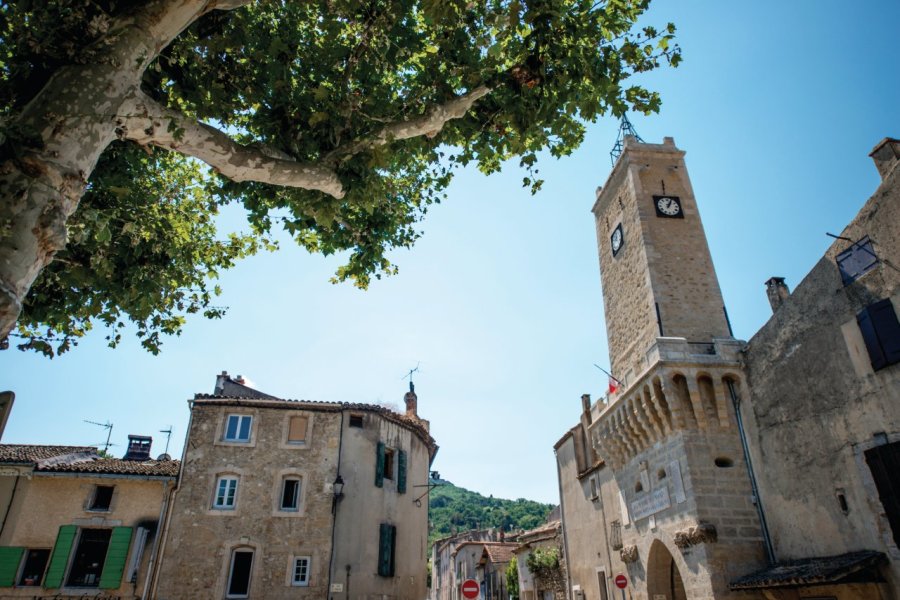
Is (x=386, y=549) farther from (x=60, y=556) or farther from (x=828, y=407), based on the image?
(x=828, y=407)

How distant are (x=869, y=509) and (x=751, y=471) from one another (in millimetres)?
3828

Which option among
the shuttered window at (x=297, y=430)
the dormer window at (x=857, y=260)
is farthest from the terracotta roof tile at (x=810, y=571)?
the shuttered window at (x=297, y=430)

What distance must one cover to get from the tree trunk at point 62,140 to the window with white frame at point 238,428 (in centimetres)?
1900

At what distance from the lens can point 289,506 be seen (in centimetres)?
2214

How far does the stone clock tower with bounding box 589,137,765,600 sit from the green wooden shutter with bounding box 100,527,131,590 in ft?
58.0

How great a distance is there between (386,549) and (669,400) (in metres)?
14.3

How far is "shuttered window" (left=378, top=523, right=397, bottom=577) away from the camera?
74.9 ft

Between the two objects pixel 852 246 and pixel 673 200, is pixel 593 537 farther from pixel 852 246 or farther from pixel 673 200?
pixel 852 246

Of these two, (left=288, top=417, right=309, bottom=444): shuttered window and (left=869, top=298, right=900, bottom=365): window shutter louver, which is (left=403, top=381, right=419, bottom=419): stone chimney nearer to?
(left=288, top=417, right=309, bottom=444): shuttered window

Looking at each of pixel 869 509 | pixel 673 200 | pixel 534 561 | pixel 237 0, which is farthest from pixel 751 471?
pixel 534 561

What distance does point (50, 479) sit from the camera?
67.5 feet

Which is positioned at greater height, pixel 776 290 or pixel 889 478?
pixel 776 290

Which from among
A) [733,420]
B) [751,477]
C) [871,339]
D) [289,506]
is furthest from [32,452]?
[871,339]

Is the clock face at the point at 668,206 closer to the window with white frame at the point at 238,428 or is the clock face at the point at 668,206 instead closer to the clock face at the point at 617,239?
the clock face at the point at 617,239
